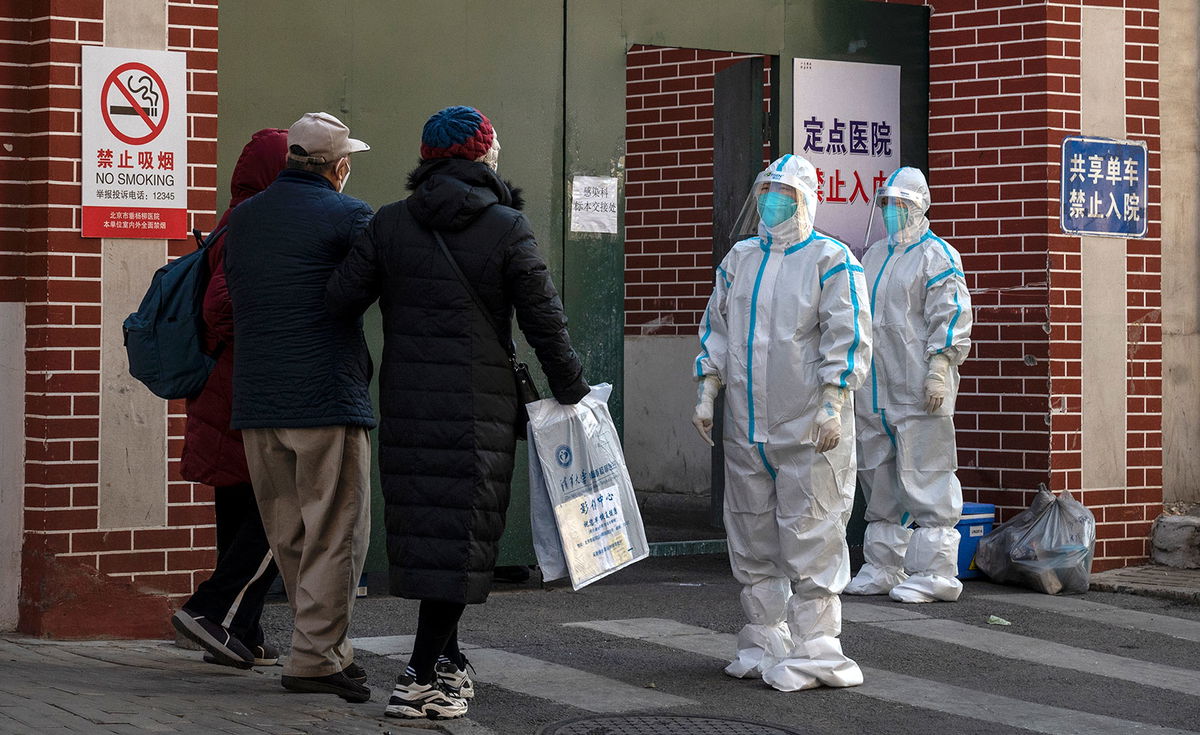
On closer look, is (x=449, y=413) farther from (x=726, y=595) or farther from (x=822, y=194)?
(x=822, y=194)

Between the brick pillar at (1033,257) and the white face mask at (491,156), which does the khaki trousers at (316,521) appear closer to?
the white face mask at (491,156)

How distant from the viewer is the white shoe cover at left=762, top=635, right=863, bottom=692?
602cm

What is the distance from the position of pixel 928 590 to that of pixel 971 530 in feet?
2.74

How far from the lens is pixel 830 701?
5.87 metres

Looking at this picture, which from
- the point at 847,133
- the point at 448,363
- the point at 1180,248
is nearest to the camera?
the point at 448,363

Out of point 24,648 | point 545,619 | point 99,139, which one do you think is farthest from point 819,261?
point 24,648

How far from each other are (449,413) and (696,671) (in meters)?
1.77

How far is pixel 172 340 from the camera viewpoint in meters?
6.01

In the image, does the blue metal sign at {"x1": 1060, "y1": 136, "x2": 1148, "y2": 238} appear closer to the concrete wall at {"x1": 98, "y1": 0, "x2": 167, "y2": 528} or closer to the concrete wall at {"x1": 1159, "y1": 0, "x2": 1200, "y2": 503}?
the concrete wall at {"x1": 1159, "y1": 0, "x2": 1200, "y2": 503}

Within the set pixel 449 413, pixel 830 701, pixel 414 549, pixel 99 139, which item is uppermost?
pixel 99 139

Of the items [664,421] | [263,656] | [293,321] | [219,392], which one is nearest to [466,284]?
[293,321]

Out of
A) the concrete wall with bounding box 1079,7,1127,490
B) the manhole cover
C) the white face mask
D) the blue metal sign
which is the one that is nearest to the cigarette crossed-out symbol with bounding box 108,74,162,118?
the white face mask

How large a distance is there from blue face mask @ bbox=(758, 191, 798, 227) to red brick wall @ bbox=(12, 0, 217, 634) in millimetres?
2768

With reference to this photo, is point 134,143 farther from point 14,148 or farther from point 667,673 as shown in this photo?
point 667,673
